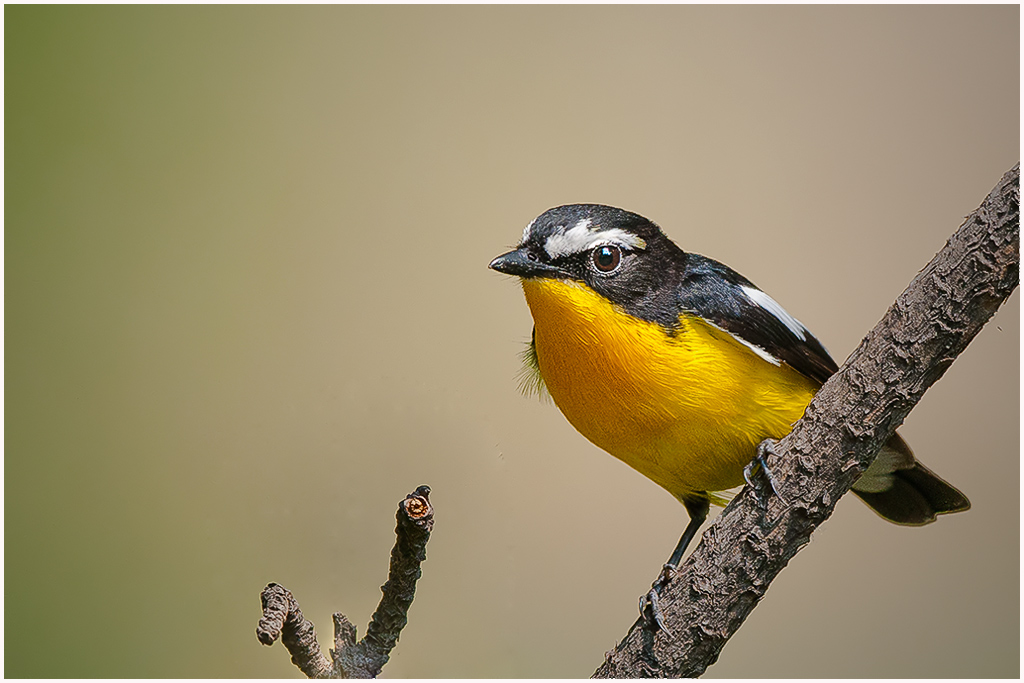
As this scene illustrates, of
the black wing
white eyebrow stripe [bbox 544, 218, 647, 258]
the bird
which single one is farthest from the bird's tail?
white eyebrow stripe [bbox 544, 218, 647, 258]

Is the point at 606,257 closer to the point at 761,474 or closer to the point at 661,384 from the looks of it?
the point at 661,384

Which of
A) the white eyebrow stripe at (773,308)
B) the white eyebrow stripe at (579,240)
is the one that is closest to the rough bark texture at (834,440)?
the white eyebrow stripe at (773,308)

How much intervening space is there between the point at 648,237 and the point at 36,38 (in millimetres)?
1252

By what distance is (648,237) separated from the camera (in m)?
1.28

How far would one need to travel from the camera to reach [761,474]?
3.75 feet

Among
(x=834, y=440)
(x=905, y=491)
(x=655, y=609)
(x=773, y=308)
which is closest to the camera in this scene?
(x=834, y=440)

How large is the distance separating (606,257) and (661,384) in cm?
21

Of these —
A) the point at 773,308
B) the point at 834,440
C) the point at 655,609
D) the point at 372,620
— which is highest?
the point at 773,308

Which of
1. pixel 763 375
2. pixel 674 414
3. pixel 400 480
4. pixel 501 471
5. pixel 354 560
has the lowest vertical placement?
pixel 354 560

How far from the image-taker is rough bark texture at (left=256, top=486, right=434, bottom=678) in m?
0.95

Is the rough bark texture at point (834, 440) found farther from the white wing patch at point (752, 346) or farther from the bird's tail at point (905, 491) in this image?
the bird's tail at point (905, 491)

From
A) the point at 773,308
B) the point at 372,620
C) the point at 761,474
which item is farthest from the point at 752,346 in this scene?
the point at 372,620

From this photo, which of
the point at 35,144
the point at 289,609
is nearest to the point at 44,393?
the point at 35,144

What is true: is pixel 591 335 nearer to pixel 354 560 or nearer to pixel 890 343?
pixel 890 343
